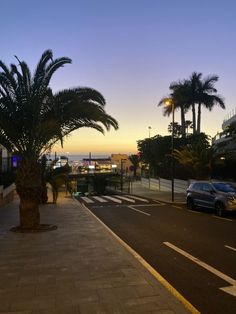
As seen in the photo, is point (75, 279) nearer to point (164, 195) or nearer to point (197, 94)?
point (164, 195)

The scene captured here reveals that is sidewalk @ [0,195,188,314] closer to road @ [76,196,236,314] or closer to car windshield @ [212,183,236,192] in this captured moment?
road @ [76,196,236,314]

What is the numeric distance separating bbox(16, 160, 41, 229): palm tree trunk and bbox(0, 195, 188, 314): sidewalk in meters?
1.65

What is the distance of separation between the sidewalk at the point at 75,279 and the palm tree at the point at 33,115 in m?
1.98

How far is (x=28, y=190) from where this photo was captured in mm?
13383

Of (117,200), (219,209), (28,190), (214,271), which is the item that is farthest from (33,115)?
(117,200)

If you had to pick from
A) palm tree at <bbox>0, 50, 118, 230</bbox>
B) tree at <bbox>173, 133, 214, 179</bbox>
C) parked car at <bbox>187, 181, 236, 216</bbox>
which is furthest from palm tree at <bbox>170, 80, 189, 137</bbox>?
palm tree at <bbox>0, 50, 118, 230</bbox>

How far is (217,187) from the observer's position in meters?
22.5

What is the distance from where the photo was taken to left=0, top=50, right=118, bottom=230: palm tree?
13266 millimetres

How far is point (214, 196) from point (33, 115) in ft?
39.7

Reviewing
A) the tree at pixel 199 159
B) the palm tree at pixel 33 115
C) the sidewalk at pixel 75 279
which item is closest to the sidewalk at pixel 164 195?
the tree at pixel 199 159

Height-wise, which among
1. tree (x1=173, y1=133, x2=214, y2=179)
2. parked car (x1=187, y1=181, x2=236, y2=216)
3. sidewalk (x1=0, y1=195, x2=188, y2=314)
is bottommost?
sidewalk (x1=0, y1=195, x2=188, y2=314)

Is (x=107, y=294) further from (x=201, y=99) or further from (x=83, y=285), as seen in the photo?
(x=201, y=99)

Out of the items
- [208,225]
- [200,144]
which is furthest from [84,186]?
[208,225]

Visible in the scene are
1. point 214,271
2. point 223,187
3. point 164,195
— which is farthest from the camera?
point 164,195
